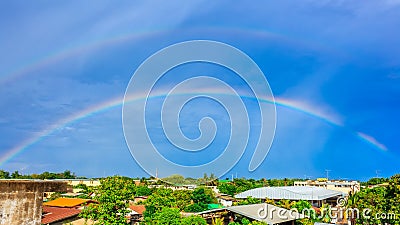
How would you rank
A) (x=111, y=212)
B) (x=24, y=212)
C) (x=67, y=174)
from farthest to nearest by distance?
(x=67, y=174) → (x=111, y=212) → (x=24, y=212)

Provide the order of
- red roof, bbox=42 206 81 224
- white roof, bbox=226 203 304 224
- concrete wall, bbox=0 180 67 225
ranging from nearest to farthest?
concrete wall, bbox=0 180 67 225
red roof, bbox=42 206 81 224
white roof, bbox=226 203 304 224

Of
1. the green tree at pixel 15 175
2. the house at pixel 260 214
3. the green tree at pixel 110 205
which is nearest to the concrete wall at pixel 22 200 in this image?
the green tree at pixel 110 205

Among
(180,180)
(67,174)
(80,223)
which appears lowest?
(80,223)

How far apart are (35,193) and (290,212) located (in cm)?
1506

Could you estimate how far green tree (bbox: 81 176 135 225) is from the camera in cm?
1375

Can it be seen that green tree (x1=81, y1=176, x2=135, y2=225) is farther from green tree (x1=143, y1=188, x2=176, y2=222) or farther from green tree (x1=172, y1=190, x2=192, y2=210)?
green tree (x1=172, y1=190, x2=192, y2=210)

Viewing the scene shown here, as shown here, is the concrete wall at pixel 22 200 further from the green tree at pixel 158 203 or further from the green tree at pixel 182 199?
the green tree at pixel 182 199

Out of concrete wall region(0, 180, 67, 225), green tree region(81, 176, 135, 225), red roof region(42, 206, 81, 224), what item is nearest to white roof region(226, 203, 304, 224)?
green tree region(81, 176, 135, 225)

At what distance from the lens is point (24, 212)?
20.8ft

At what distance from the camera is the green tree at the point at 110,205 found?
13750 millimetres

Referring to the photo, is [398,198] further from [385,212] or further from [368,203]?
[368,203]

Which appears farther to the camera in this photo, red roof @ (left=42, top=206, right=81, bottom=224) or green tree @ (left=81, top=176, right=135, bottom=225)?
A: red roof @ (left=42, top=206, right=81, bottom=224)

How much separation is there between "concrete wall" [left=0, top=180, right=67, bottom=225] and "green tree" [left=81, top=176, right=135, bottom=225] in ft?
24.3

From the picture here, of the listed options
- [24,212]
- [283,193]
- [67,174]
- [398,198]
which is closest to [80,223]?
[24,212]
